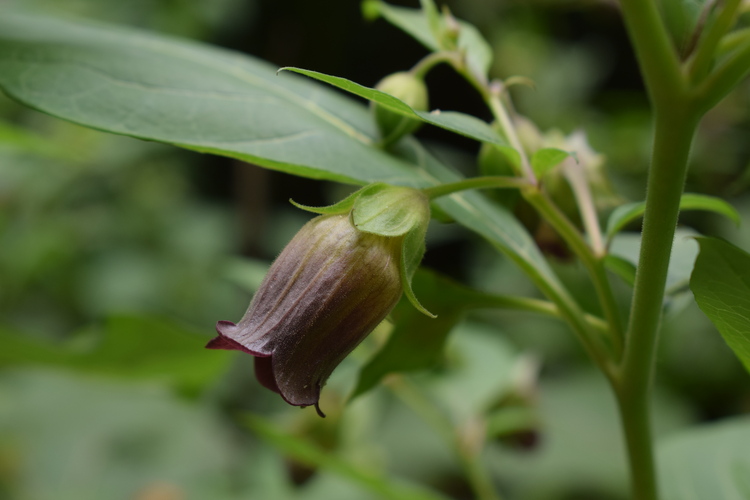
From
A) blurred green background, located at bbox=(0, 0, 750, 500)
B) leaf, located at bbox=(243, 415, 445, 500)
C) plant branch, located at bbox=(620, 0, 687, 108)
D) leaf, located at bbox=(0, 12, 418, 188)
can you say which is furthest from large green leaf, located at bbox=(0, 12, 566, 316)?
blurred green background, located at bbox=(0, 0, 750, 500)

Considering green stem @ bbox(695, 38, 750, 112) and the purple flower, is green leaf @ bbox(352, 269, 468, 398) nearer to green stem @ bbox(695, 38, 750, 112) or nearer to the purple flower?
the purple flower

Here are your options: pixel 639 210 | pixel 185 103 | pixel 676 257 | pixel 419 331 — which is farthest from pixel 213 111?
pixel 676 257

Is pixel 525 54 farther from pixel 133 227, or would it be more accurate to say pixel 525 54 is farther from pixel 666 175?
pixel 666 175

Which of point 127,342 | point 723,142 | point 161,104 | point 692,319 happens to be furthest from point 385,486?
point 723,142

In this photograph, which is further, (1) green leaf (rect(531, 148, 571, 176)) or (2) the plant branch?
(1) green leaf (rect(531, 148, 571, 176))

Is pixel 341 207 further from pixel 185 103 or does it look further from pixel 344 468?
pixel 344 468

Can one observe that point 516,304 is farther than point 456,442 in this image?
No

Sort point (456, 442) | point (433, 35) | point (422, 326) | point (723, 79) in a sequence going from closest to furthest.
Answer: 1. point (723, 79)
2. point (422, 326)
3. point (433, 35)
4. point (456, 442)
